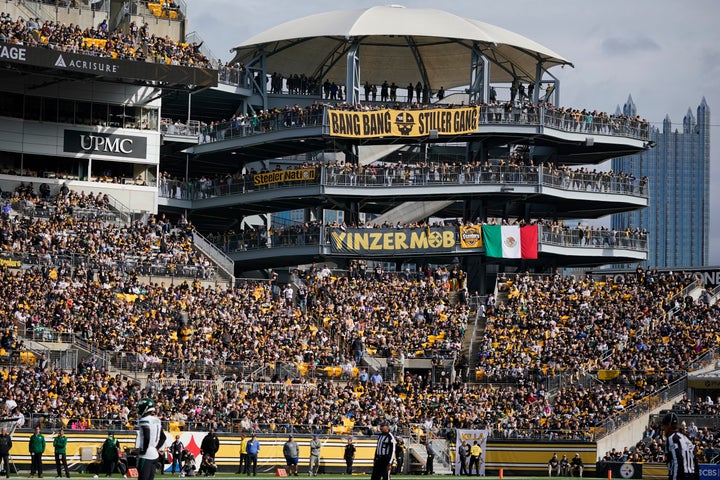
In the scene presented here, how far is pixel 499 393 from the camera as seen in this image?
54250mm

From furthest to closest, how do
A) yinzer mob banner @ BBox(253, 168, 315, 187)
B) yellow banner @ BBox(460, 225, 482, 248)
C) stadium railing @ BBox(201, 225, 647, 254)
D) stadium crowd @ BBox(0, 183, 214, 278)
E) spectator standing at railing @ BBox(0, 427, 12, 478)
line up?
1. yinzer mob banner @ BBox(253, 168, 315, 187)
2. stadium railing @ BBox(201, 225, 647, 254)
3. yellow banner @ BBox(460, 225, 482, 248)
4. stadium crowd @ BBox(0, 183, 214, 278)
5. spectator standing at railing @ BBox(0, 427, 12, 478)

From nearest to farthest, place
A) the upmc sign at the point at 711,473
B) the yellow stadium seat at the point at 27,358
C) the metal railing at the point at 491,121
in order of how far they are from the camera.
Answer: the upmc sign at the point at 711,473 → the yellow stadium seat at the point at 27,358 → the metal railing at the point at 491,121

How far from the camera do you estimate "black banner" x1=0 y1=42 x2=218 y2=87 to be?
59.6m

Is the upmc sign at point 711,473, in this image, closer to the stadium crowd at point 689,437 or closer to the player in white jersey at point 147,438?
the stadium crowd at point 689,437

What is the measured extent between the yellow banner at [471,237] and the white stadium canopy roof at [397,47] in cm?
1072

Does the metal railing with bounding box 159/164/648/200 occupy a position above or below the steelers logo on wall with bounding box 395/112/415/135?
below

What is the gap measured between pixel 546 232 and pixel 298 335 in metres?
16.2

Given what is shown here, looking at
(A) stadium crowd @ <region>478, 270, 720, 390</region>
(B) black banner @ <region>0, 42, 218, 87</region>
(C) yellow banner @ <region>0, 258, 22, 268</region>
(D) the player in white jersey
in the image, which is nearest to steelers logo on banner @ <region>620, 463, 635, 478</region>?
(A) stadium crowd @ <region>478, 270, 720, 390</region>

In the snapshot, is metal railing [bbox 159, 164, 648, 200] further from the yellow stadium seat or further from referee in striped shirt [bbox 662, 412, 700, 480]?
referee in striped shirt [bbox 662, 412, 700, 480]

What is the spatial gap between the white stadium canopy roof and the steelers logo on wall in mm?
4770

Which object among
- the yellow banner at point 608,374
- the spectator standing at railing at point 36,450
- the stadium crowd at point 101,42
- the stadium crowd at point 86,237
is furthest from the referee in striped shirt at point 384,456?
the stadium crowd at point 101,42

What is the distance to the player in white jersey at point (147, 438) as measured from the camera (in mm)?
22562

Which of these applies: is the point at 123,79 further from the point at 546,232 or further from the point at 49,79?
the point at 546,232

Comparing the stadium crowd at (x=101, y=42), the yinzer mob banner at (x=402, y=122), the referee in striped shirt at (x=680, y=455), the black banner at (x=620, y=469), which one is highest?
the stadium crowd at (x=101, y=42)
